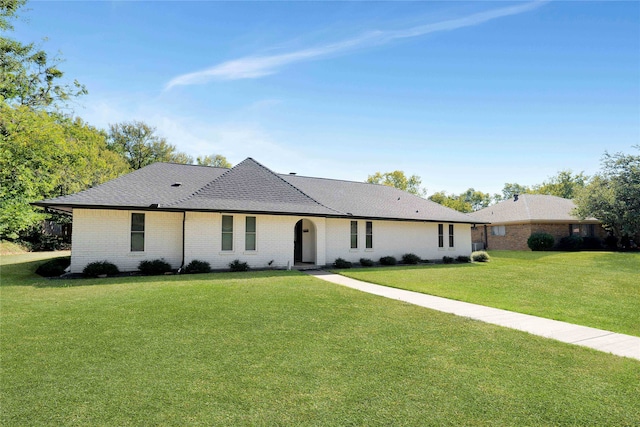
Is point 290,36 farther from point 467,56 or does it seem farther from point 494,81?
point 494,81

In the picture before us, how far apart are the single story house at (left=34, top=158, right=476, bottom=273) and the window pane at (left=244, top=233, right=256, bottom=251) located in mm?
47

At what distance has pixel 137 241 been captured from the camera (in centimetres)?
1469

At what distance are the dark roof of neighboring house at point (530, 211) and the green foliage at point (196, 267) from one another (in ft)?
80.3

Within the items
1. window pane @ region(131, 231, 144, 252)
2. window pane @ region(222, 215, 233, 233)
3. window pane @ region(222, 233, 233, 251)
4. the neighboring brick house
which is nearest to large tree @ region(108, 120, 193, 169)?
window pane @ region(131, 231, 144, 252)

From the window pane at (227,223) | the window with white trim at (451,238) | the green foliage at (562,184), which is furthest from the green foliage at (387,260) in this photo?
the green foliage at (562,184)

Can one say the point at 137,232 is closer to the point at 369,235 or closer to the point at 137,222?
the point at 137,222

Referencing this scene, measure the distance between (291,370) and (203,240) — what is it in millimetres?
11693

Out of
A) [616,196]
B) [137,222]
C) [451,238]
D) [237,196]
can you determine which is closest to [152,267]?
[137,222]

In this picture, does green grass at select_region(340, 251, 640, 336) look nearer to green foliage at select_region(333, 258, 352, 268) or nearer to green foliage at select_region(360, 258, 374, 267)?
green foliage at select_region(333, 258, 352, 268)

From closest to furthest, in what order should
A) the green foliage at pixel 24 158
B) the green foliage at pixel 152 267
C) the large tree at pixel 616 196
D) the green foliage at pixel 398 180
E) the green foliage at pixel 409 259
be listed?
1. the green foliage at pixel 152 267
2. the green foliage at pixel 24 158
3. the green foliage at pixel 409 259
4. the large tree at pixel 616 196
5. the green foliage at pixel 398 180

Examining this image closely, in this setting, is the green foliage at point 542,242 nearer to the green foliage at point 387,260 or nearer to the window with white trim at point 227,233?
the green foliage at point 387,260

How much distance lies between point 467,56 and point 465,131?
22.3 ft

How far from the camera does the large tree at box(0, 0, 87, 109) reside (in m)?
20.0

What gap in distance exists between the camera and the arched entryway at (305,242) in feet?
62.0
